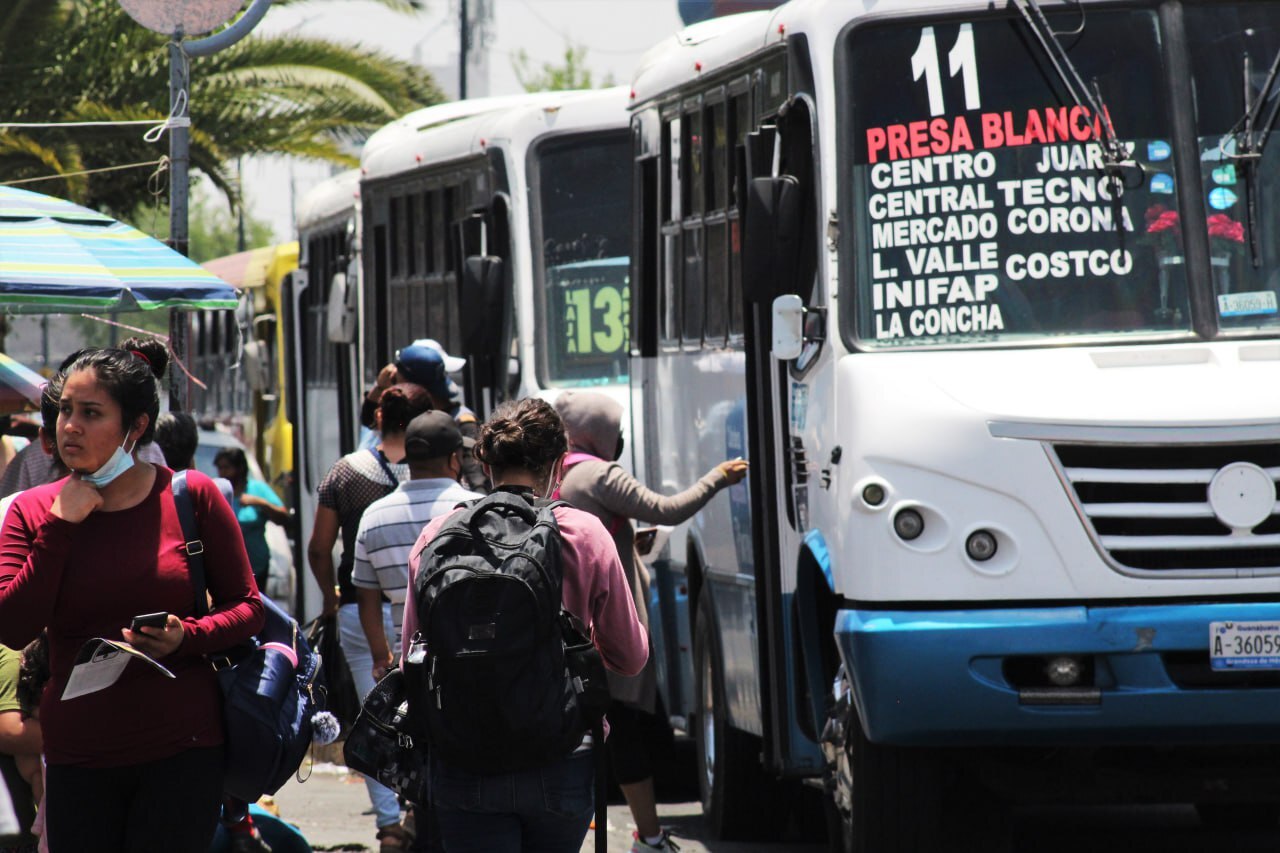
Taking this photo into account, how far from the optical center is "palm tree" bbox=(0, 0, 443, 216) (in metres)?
20.0

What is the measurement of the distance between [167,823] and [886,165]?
11.1 ft

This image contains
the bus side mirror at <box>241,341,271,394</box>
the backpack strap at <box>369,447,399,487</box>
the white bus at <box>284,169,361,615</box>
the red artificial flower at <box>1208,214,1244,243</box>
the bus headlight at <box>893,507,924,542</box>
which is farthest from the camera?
the bus side mirror at <box>241,341,271,394</box>

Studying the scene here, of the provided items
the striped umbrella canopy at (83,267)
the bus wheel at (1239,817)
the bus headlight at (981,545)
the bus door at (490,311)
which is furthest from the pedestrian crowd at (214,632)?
the bus door at (490,311)

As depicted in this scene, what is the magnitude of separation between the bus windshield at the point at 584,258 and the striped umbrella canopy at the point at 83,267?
3134mm

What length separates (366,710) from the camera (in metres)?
5.48

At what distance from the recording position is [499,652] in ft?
16.8

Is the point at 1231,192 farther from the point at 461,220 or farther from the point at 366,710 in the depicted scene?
the point at 461,220

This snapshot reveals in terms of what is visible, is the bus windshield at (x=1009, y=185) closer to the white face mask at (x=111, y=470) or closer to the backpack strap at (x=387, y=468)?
the backpack strap at (x=387, y=468)

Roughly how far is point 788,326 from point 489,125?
20.8 ft

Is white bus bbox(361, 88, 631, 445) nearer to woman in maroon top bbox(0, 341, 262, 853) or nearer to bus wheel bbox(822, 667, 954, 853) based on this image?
bus wheel bbox(822, 667, 954, 853)

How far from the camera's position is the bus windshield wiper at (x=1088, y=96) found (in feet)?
24.4

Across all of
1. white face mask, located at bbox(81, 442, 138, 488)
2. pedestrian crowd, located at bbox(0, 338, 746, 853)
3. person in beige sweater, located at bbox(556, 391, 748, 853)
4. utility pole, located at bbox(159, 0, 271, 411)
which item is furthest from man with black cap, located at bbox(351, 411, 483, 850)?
white face mask, located at bbox(81, 442, 138, 488)

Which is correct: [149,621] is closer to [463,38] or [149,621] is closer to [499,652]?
[499,652]

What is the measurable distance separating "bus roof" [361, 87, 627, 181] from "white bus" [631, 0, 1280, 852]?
15.3 ft
